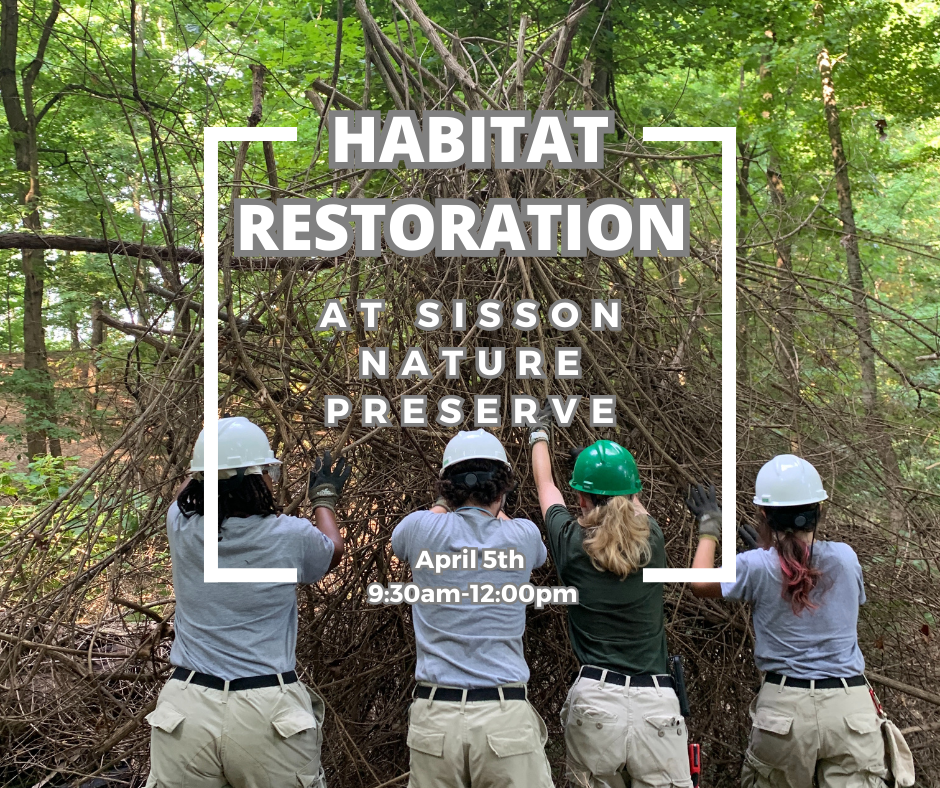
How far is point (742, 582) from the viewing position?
2.81 m

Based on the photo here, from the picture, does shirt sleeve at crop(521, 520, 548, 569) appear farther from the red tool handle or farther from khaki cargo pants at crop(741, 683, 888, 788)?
khaki cargo pants at crop(741, 683, 888, 788)

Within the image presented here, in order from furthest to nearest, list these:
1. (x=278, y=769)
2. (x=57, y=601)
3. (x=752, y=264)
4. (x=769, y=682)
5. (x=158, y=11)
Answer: (x=158, y=11), (x=752, y=264), (x=57, y=601), (x=769, y=682), (x=278, y=769)

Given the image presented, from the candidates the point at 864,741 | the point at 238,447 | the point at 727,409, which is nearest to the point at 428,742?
the point at 238,447

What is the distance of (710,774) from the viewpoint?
3721mm

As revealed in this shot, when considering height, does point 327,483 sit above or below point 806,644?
above

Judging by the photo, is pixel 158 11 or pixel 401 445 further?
pixel 158 11

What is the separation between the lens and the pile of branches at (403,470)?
3395 millimetres

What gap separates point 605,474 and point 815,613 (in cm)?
→ 88

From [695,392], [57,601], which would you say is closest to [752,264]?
[695,392]

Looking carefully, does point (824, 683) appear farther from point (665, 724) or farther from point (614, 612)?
point (614, 612)

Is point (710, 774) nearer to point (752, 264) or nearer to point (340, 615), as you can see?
point (340, 615)

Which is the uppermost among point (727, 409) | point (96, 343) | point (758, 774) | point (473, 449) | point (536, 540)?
point (96, 343)

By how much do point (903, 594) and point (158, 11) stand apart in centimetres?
917

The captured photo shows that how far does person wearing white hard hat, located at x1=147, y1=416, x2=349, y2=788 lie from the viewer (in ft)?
8.05
